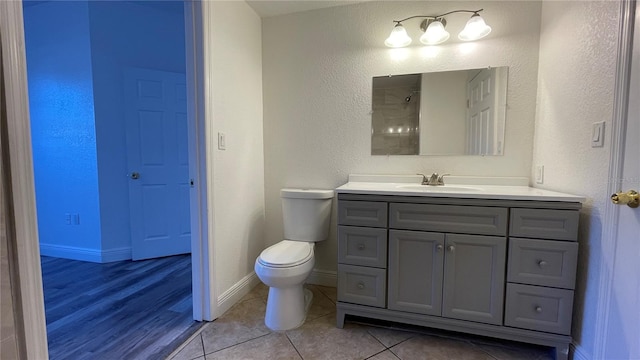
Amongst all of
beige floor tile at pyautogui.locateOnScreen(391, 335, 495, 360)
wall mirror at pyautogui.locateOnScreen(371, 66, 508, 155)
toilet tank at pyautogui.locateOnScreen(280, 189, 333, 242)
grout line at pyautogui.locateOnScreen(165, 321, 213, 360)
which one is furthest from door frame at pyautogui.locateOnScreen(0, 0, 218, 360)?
wall mirror at pyautogui.locateOnScreen(371, 66, 508, 155)

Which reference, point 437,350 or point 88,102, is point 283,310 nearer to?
point 437,350

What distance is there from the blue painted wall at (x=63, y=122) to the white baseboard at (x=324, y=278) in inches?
81.9

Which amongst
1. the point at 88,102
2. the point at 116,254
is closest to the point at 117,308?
the point at 116,254

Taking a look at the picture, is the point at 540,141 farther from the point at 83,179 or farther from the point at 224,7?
the point at 83,179

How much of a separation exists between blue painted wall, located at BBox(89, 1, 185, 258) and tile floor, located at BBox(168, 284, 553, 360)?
1697 millimetres

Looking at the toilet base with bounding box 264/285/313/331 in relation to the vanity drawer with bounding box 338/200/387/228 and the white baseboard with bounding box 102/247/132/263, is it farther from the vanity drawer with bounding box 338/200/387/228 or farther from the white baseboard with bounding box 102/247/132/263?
the white baseboard with bounding box 102/247/132/263

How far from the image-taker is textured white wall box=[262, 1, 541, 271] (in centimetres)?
183

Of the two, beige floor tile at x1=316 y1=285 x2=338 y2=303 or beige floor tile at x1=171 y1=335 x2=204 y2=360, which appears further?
beige floor tile at x1=316 y1=285 x2=338 y2=303

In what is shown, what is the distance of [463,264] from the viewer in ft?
4.84

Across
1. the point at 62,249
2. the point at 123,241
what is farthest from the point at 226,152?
the point at 62,249

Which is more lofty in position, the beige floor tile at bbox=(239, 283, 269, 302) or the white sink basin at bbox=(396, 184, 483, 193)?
the white sink basin at bbox=(396, 184, 483, 193)

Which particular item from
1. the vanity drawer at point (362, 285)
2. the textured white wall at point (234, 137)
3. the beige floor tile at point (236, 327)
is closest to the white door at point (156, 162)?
the textured white wall at point (234, 137)

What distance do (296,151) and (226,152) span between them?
61cm

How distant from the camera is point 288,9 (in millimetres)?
2164
